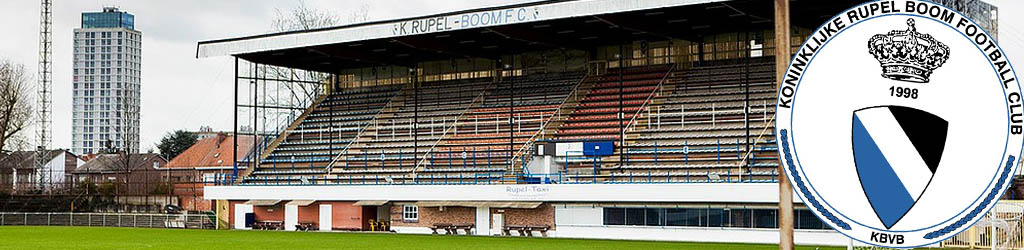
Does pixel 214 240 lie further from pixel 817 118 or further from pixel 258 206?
pixel 817 118

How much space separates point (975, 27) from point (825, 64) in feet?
2.00

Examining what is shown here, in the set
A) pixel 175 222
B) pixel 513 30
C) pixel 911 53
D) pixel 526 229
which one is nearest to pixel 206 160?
pixel 175 222

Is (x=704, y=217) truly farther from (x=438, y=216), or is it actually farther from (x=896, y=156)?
(x=896, y=156)

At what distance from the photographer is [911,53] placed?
4.51m

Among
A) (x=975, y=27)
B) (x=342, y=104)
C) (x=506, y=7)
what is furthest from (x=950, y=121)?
(x=342, y=104)

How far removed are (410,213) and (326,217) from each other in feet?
12.2

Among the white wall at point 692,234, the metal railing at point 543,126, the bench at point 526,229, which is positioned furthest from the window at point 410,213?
the white wall at point 692,234

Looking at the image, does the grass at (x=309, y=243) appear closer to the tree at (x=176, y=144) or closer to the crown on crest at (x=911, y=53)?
the crown on crest at (x=911, y=53)

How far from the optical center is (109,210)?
58.1m

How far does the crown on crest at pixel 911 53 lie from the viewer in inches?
178

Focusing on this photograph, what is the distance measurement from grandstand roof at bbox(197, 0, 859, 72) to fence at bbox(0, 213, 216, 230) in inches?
294

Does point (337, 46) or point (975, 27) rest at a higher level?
point (337, 46)

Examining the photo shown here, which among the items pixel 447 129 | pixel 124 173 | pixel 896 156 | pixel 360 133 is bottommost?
pixel 124 173

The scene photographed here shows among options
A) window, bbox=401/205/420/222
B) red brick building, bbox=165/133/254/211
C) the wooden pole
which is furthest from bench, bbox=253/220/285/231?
the wooden pole
